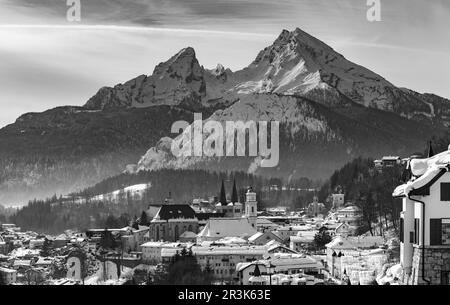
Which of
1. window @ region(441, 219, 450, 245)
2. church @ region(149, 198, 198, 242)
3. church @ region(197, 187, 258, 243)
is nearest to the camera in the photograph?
window @ region(441, 219, 450, 245)

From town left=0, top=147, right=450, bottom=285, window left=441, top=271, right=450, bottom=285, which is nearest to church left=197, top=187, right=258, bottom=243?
town left=0, top=147, right=450, bottom=285

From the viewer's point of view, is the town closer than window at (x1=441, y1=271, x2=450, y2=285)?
No

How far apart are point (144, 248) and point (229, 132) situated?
134m

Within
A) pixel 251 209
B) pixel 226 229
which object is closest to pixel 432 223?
pixel 226 229

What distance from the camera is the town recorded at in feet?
47.8

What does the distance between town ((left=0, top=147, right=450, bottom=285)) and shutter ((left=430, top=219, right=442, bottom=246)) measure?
0.05 ft

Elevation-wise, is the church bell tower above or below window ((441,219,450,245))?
below

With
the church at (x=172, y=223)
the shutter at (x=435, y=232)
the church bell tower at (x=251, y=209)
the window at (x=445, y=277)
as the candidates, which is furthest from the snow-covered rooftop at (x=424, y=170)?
the church at (x=172, y=223)

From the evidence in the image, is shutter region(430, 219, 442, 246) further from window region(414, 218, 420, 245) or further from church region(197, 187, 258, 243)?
church region(197, 187, 258, 243)

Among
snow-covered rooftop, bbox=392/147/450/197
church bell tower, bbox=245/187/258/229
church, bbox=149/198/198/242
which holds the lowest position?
church, bbox=149/198/198/242

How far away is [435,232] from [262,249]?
3917 centimetres

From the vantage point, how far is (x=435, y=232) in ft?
A: 47.3

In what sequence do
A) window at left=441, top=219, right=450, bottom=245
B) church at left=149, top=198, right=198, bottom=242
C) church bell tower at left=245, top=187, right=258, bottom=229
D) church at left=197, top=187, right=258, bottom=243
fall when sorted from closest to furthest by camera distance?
window at left=441, top=219, right=450, bottom=245 → church at left=197, top=187, right=258, bottom=243 → church at left=149, top=198, right=198, bottom=242 → church bell tower at left=245, top=187, right=258, bottom=229
